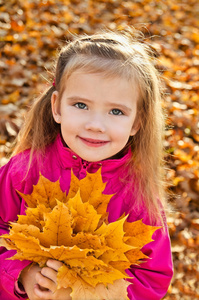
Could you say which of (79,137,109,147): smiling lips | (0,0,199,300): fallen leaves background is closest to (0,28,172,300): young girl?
(79,137,109,147): smiling lips

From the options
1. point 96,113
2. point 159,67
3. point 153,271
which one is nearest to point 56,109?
point 96,113

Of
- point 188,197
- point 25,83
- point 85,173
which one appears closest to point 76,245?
point 85,173

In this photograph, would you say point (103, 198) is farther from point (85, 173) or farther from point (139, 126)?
point (139, 126)

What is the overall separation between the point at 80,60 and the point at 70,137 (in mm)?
306

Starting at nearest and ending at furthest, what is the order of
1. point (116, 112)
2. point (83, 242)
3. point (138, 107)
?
1. point (83, 242)
2. point (116, 112)
3. point (138, 107)

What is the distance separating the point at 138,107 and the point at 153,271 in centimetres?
70

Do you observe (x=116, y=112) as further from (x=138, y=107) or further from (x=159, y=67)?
(x=159, y=67)

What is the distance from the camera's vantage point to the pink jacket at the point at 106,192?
5.48 ft

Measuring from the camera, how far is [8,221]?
1.75 meters

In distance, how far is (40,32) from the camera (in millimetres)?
3965

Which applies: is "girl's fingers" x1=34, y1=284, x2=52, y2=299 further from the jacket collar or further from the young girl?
the jacket collar

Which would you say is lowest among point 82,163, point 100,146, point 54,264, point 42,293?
point 42,293

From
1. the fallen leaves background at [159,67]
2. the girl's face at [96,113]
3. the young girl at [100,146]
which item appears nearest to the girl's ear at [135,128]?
the young girl at [100,146]

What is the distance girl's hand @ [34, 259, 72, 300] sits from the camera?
1485 mm
